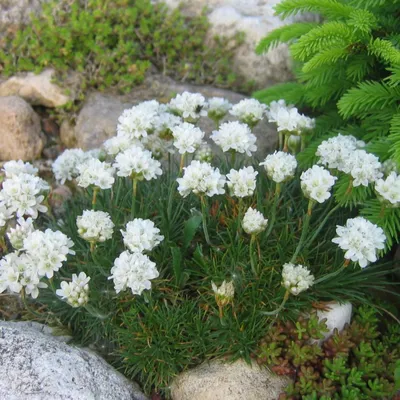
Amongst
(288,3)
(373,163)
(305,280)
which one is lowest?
(305,280)

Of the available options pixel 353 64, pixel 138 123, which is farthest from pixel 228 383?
pixel 353 64

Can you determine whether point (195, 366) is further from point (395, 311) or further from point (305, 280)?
point (395, 311)

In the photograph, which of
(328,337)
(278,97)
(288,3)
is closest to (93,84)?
(278,97)

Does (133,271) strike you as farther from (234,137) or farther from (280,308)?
(234,137)

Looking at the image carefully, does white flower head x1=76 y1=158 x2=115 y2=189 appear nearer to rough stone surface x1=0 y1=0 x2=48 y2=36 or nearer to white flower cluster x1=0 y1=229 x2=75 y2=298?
white flower cluster x1=0 y1=229 x2=75 y2=298

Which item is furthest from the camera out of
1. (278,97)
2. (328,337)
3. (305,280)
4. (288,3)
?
(278,97)

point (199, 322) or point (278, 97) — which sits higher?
point (278, 97)
